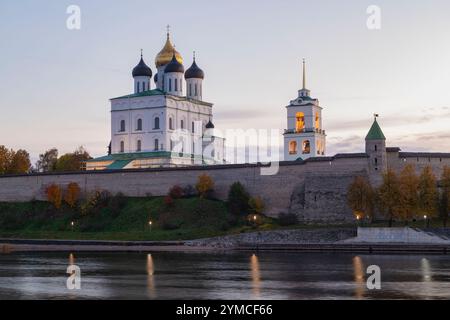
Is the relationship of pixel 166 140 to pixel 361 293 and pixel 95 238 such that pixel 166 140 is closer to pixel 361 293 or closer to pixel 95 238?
pixel 95 238

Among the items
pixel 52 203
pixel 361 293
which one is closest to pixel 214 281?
pixel 361 293

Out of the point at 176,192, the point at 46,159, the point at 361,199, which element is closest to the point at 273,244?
the point at 361,199

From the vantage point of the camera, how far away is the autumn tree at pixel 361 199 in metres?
46.3

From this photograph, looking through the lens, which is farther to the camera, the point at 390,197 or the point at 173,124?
the point at 173,124

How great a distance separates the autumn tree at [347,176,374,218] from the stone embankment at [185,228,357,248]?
1.91 metres

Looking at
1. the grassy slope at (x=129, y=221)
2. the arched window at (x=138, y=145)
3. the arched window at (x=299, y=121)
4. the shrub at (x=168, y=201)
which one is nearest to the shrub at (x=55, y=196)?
the grassy slope at (x=129, y=221)

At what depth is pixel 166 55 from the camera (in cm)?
7381

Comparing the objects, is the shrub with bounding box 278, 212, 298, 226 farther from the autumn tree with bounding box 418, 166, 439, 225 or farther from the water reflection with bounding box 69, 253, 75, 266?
the water reflection with bounding box 69, 253, 75, 266

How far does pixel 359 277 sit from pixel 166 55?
4688 cm

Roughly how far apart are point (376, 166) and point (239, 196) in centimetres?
833

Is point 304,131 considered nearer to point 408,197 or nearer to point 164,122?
point 164,122

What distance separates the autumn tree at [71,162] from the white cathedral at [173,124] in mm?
6539

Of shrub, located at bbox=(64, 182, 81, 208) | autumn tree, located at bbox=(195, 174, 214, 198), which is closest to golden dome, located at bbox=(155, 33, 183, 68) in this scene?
shrub, located at bbox=(64, 182, 81, 208)

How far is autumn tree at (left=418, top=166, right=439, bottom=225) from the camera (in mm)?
45228
